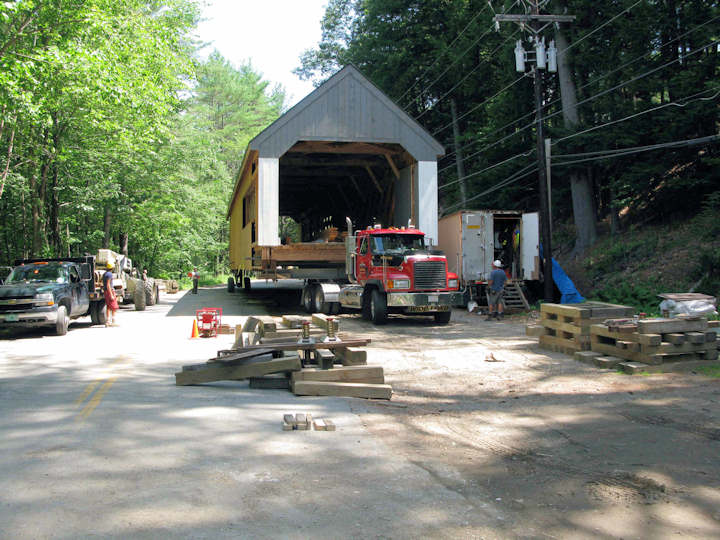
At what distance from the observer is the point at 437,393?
910cm

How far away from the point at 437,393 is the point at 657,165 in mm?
18582

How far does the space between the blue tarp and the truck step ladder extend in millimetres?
1738

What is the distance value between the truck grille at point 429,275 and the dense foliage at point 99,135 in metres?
12.1

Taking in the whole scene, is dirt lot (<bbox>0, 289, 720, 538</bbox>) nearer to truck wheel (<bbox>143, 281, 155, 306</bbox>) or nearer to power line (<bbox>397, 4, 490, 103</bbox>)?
truck wheel (<bbox>143, 281, 155, 306</bbox>)

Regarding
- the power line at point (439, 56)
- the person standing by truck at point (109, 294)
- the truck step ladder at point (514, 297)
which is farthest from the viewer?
the power line at point (439, 56)

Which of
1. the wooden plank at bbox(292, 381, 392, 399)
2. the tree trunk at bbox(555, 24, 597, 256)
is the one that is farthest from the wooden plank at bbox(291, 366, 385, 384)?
the tree trunk at bbox(555, 24, 597, 256)

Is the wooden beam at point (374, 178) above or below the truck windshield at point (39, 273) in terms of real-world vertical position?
above

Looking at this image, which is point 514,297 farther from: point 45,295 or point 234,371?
point 234,371

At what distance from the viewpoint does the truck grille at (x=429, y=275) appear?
692 inches

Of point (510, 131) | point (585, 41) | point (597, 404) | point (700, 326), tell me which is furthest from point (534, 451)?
point (510, 131)

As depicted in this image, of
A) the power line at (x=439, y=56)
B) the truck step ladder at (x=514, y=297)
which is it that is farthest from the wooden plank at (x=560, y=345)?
the power line at (x=439, y=56)

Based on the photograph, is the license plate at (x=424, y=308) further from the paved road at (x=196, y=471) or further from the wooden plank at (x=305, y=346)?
the paved road at (x=196, y=471)

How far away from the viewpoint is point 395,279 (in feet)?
57.4

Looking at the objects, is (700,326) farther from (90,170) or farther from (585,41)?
(90,170)
